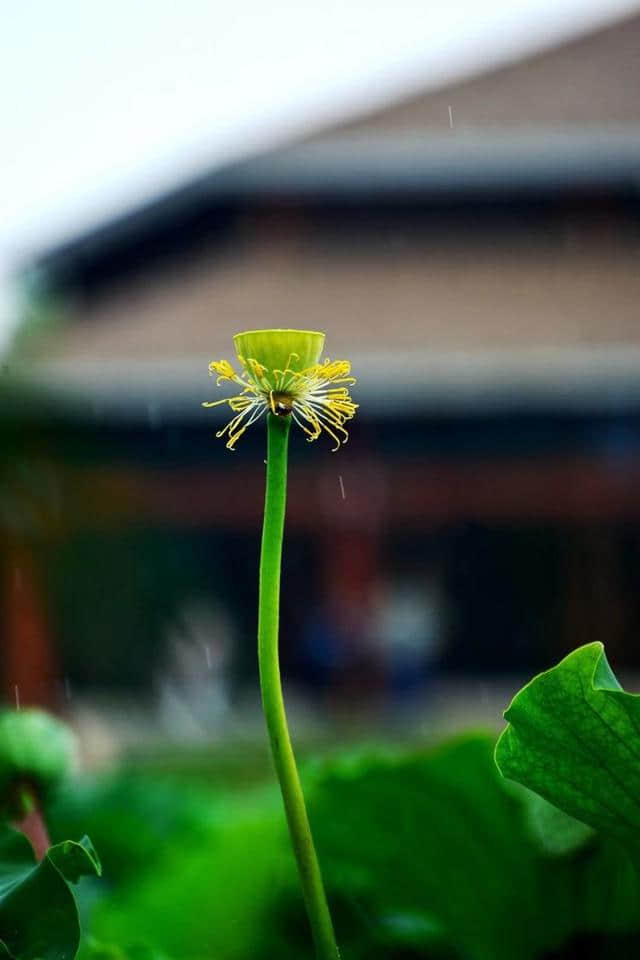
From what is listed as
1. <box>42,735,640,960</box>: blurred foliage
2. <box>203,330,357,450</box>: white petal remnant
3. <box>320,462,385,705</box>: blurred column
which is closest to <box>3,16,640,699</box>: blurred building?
<box>320,462,385,705</box>: blurred column

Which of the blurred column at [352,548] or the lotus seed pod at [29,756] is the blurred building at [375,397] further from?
the lotus seed pod at [29,756]

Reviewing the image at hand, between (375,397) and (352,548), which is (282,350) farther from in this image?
(352,548)

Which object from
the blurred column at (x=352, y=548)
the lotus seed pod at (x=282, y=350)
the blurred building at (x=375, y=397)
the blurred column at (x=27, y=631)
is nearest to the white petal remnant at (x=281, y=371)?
the lotus seed pod at (x=282, y=350)

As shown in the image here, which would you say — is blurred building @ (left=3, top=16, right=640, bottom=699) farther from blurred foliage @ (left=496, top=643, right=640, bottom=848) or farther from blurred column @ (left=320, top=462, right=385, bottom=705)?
blurred foliage @ (left=496, top=643, right=640, bottom=848)

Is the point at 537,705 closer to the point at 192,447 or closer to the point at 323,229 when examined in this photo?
the point at 192,447

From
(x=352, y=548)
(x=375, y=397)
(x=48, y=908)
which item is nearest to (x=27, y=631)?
(x=352, y=548)
